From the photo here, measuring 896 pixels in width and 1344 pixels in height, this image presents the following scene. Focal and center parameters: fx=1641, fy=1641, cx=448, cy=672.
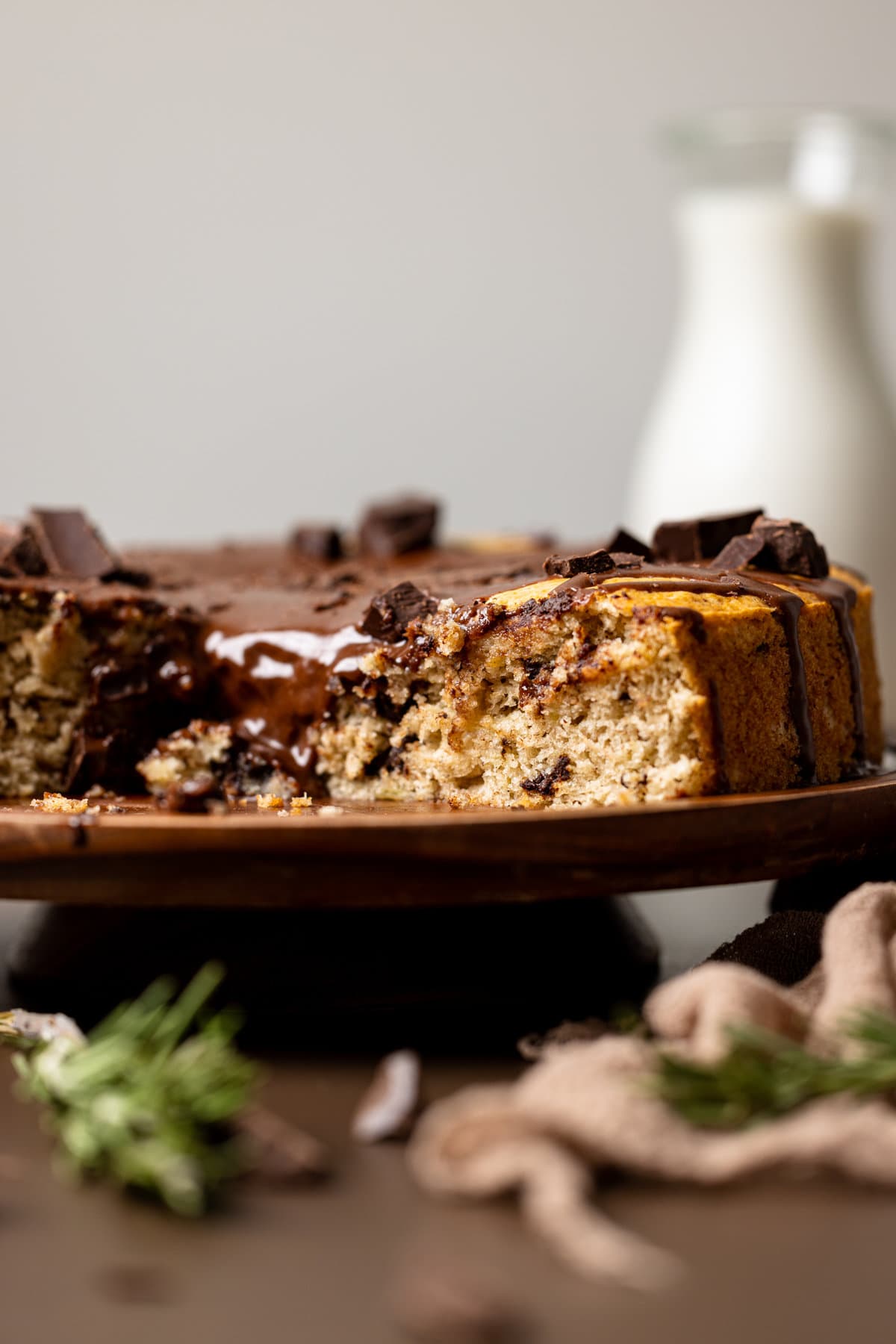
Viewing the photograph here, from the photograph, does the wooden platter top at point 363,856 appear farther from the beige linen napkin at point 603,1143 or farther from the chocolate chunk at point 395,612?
the chocolate chunk at point 395,612

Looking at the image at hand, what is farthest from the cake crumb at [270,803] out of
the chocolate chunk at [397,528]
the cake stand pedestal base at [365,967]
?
the chocolate chunk at [397,528]

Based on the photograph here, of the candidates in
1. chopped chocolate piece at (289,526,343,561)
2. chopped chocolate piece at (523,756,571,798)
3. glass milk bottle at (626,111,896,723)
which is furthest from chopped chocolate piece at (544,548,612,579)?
glass milk bottle at (626,111,896,723)

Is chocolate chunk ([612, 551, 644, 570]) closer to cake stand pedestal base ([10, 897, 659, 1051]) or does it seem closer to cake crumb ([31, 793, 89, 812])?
cake stand pedestal base ([10, 897, 659, 1051])

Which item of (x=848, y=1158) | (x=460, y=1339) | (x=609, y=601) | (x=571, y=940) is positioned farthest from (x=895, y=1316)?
(x=609, y=601)

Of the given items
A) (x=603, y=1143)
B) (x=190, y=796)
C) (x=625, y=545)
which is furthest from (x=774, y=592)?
(x=603, y=1143)

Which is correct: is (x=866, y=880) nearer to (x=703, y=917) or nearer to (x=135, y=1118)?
(x=703, y=917)
